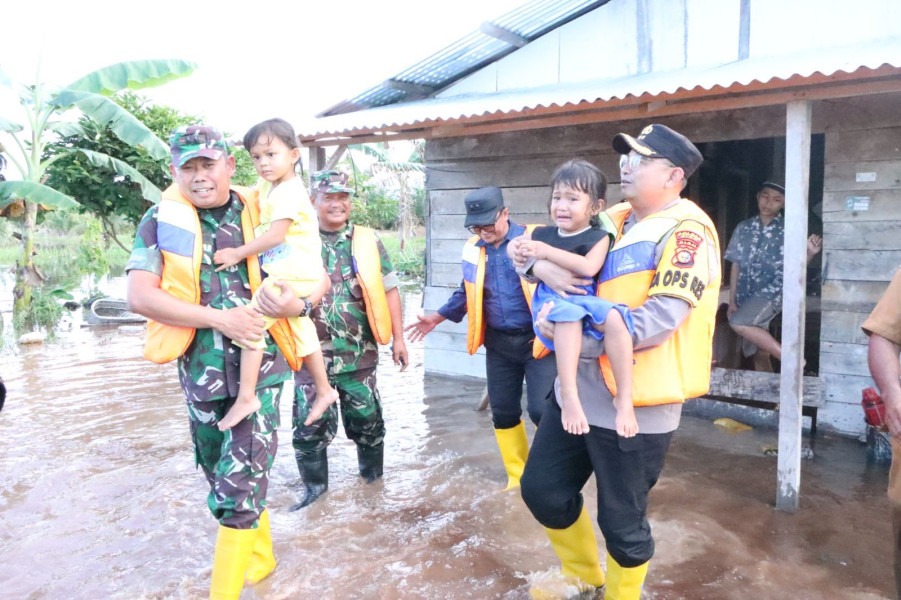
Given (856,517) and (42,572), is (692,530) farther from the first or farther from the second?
(42,572)

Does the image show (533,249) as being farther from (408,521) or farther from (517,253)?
(408,521)

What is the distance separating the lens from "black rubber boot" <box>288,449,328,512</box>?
441 centimetres

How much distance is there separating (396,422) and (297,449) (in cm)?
202

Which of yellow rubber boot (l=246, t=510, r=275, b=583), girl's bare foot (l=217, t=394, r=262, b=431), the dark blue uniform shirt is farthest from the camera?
the dark blue uniform shirt

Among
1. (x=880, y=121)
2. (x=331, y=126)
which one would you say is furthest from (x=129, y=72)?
(x=880, y=121)

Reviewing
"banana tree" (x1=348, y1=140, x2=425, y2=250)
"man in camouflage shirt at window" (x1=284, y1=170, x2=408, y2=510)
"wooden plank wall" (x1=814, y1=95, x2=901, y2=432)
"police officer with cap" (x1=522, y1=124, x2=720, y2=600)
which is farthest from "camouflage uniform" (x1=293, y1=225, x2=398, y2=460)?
"banana tree" (x1=348, y1=140, x2=425, y2=250)

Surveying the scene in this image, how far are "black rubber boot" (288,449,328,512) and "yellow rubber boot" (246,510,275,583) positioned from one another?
3.02 feet

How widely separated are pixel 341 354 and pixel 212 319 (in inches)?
63.2

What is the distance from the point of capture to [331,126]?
21.1 ft

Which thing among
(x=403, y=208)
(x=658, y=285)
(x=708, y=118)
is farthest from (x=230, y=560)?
(x=403, y=208)

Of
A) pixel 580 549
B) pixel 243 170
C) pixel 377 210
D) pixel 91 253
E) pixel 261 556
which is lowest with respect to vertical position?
pixel 261 556

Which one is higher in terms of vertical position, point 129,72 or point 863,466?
point 129,72

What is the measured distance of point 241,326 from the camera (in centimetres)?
273

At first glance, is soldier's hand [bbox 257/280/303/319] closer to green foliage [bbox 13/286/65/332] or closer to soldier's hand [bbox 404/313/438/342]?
soldier's hand [bbox 404/313/438/342]
